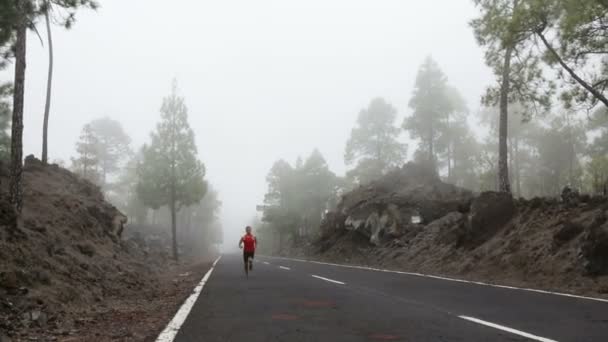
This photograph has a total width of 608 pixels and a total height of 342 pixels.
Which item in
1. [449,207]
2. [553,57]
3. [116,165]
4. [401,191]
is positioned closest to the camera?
[553,57]

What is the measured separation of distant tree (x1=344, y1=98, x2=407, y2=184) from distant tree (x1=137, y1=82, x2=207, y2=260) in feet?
72.0

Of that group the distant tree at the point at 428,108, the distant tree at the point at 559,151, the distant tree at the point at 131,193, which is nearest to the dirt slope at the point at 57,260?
the distant tree at the point at 428,108

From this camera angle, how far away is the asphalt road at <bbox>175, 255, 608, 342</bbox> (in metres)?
5.81

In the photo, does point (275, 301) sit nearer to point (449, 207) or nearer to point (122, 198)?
point (449, 207)

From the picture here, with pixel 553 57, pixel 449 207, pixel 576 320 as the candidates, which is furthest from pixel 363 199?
pixel 576 320

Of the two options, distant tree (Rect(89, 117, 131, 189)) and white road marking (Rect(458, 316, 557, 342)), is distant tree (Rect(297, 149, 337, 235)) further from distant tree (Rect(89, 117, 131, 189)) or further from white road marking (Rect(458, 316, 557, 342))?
white road marking (Rect(458, 316, 557, 342))

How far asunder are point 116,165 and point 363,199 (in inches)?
1672

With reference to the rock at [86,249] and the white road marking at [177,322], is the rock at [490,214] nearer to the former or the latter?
the white road marking at [177,322]

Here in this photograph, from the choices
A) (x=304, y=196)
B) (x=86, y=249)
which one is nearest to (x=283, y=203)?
(x=304, y=196)

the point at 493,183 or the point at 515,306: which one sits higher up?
the point at 493,183

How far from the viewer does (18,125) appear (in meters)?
12.1

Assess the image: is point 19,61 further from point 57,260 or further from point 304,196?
point 304,196

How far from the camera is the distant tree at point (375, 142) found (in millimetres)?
52844

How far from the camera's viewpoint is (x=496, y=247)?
663 inches
